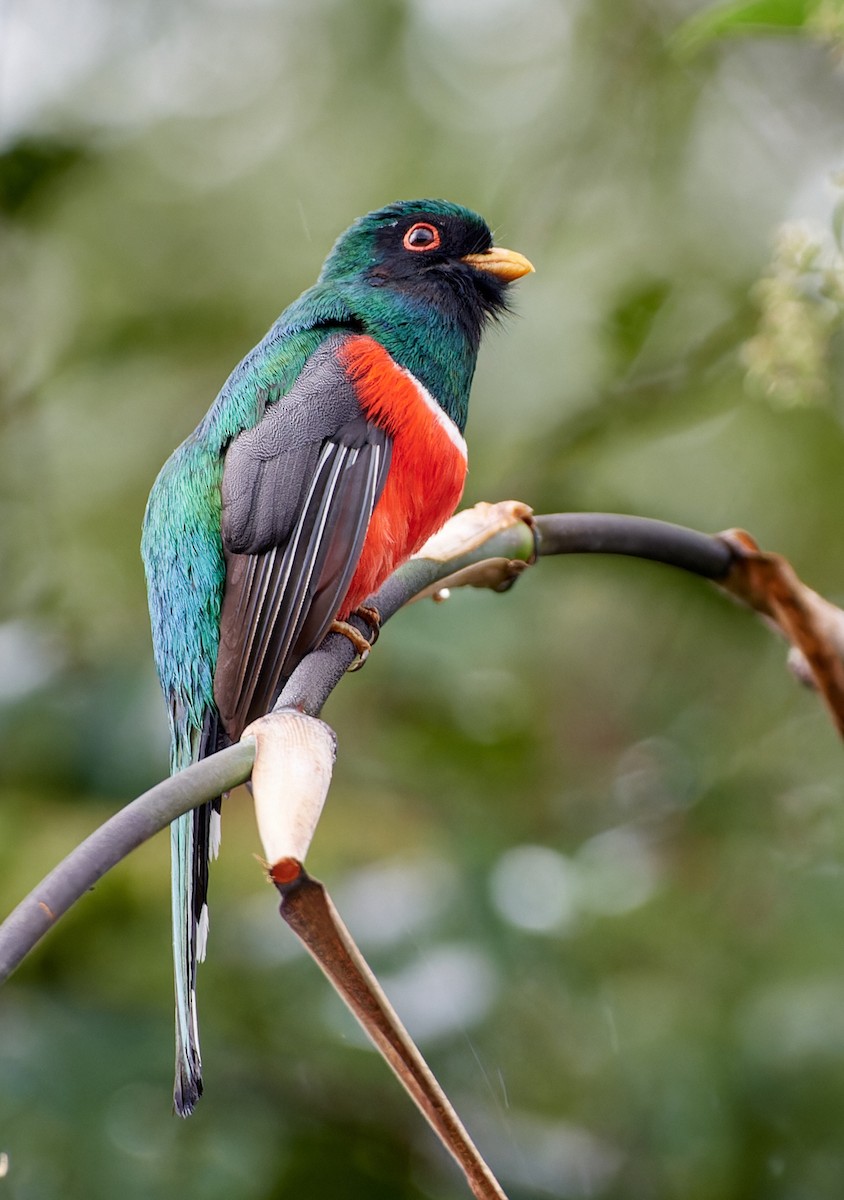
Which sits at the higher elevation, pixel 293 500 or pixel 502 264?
pixel 502 264

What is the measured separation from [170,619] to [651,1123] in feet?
4.51

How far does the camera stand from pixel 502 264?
10.2 feet

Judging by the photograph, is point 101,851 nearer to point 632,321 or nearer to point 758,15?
point 758,15

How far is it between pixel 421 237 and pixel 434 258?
52 millimetres

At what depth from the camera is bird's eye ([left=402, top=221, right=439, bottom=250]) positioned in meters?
3.11

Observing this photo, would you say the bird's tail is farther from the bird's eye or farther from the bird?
the bird's eye

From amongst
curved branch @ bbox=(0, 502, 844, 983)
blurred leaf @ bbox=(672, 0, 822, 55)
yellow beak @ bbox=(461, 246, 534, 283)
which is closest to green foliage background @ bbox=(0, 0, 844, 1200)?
blurred leaf @ bbox=(672, 0, 822, 55)

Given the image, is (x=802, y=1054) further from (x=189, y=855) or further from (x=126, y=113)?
(x=126, y=113)

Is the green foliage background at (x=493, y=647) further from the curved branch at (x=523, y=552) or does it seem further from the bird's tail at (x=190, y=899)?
the bird's tail at (x=190, y=899)

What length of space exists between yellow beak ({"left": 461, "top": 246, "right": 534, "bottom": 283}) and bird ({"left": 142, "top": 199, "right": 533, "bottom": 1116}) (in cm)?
4

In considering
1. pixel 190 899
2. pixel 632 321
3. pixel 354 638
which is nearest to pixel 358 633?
pixel 354 638

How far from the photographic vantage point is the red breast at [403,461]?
2.70 meters

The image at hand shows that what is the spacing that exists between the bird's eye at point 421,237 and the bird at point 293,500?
114 millimetres

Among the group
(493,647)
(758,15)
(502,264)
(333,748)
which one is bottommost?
(493,647)
